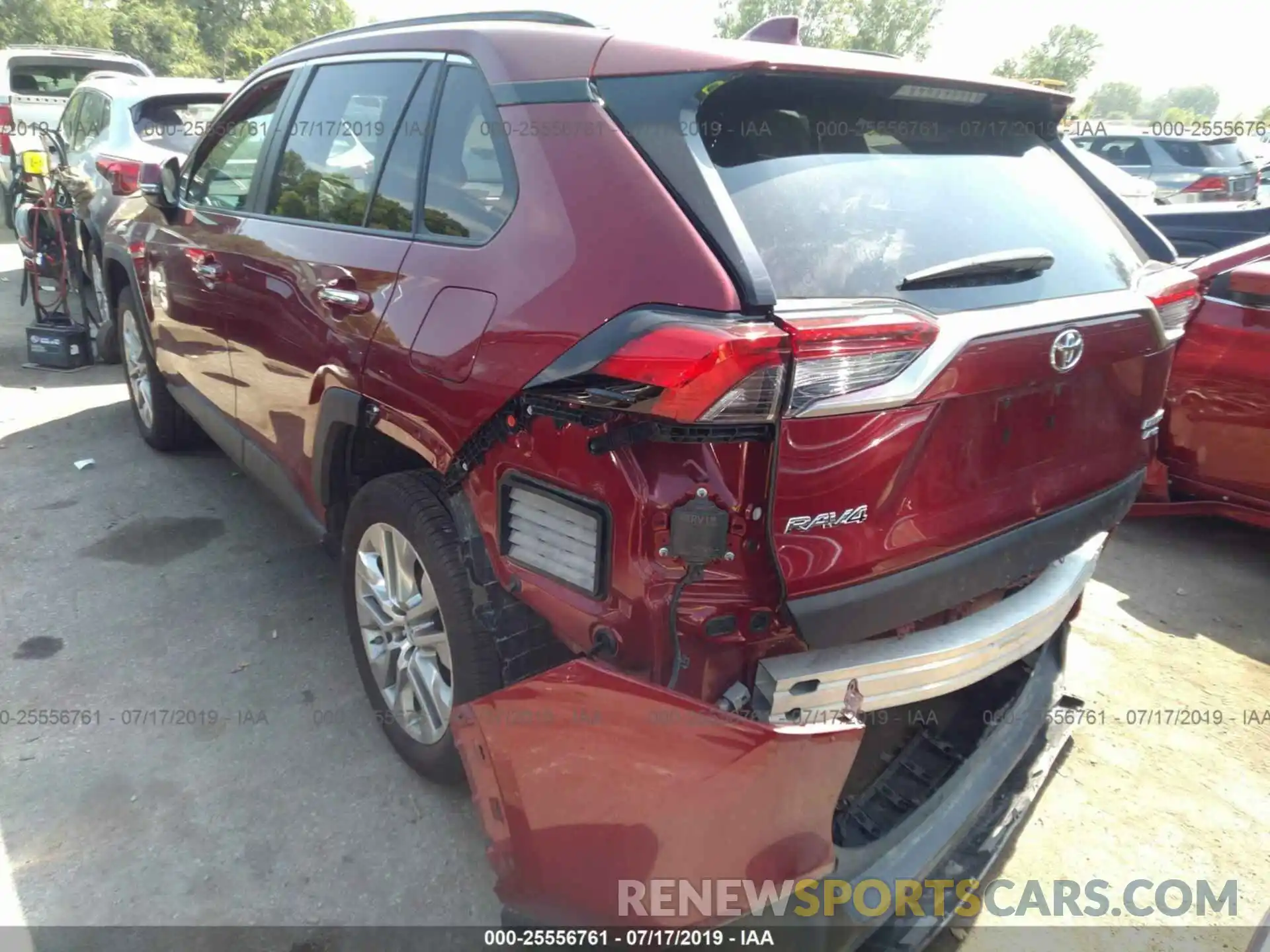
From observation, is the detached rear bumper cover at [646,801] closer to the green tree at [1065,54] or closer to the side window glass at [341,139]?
the side window glass at [341,139]

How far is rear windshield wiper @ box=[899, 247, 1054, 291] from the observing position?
1758 millimetres

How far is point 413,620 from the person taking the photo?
249cm

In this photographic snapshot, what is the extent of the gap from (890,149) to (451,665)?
1.64m

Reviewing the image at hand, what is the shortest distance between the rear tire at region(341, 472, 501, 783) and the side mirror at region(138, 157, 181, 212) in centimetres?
211

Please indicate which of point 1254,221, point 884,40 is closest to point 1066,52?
point 884,40

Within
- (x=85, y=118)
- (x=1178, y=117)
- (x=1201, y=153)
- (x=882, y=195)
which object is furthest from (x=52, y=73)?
(x=1178, y=117)

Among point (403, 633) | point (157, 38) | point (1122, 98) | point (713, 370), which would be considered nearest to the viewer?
point (713, 370)

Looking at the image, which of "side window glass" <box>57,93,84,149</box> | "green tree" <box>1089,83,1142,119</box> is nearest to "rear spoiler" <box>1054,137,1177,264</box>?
"side window glass" <box>57,93,84,149</box>

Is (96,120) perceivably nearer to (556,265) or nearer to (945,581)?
(556,265)

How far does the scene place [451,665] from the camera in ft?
7.47

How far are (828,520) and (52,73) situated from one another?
1494 centimetres

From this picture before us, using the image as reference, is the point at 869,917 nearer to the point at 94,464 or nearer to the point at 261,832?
the point at 261,832

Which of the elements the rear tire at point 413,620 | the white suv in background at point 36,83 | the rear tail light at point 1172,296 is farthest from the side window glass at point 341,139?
the white suv in background at point 36,83

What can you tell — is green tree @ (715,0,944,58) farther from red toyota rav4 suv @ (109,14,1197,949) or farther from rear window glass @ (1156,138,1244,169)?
red toyota rav4 suv @ (109,14,1197,949)
